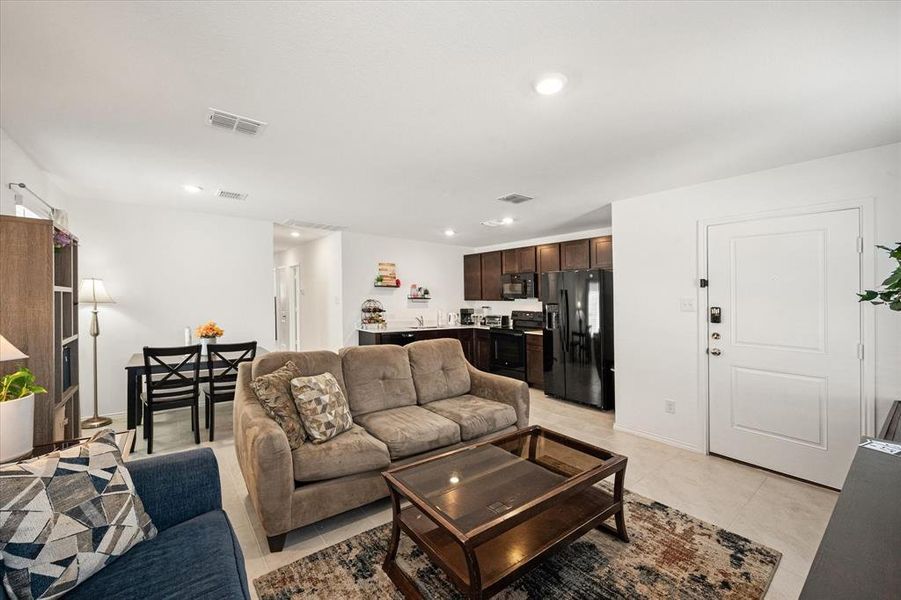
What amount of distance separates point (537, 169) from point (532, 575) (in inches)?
106

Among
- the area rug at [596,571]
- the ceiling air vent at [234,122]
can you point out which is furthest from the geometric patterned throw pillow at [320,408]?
the ceiling air vent at [234,122]

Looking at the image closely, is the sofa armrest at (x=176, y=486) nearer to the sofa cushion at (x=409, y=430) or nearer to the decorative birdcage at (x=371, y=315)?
the sofa cushion at (x=409, y=430)

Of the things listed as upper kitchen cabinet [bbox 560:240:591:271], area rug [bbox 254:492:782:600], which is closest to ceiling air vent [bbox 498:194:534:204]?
upper kitchen cabinet [bbox 560:240:591:271]

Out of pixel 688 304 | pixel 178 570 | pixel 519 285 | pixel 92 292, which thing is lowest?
pixel 178 570

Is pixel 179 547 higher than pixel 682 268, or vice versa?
pixel 682 268

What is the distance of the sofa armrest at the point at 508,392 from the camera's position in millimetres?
3266

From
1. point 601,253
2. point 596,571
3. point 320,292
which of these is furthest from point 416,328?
point 596,571

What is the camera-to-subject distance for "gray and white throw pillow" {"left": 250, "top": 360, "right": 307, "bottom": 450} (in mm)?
2299

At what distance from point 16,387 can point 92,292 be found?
2.65 m

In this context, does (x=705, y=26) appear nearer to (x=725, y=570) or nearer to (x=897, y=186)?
(x=897, y=186)

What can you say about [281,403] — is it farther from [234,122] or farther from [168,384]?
[168,384]

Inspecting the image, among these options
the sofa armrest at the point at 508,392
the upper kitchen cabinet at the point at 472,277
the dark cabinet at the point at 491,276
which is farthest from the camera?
the upper kitchen cabinet at the point at 472,277

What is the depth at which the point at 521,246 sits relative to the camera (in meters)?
6.68

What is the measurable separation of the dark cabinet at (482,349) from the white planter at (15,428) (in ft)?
18.1
